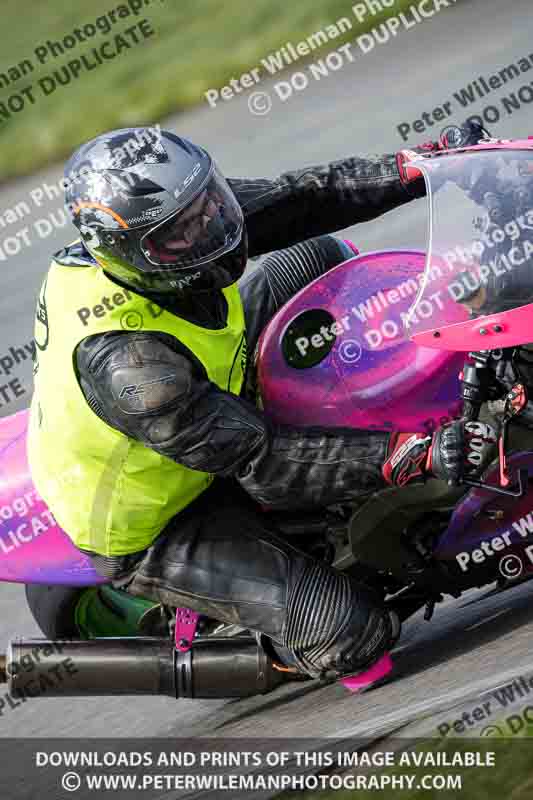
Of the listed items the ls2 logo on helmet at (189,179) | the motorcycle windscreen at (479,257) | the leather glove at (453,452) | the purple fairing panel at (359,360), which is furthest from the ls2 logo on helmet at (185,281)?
the leather glove at (453,452)

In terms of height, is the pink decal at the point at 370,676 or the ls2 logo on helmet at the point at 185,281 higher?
the ls2 logo on helmet at the point at 185,281

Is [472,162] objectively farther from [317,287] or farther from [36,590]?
[36,590]

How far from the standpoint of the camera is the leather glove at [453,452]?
3027mm

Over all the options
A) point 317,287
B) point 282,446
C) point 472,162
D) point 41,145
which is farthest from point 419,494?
point 41,145

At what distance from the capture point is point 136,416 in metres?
3.35

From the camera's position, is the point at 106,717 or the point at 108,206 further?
the point at 106,717

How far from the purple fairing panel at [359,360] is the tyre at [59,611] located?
1161mm

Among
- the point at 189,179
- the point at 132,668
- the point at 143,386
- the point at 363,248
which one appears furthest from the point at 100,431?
the point at 363,248

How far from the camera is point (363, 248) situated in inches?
271

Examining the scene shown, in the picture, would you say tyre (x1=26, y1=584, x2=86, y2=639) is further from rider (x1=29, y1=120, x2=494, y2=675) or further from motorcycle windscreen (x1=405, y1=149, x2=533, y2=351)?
motorcycle windscreen (x1=405, y1=149, x2=533, y2=351)

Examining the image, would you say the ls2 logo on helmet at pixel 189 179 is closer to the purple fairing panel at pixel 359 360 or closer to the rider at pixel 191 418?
the rider at pixel 191 418

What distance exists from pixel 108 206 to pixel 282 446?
0.84 m

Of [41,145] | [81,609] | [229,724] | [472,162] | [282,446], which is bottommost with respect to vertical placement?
[229,724]

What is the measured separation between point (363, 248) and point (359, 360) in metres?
3.36
